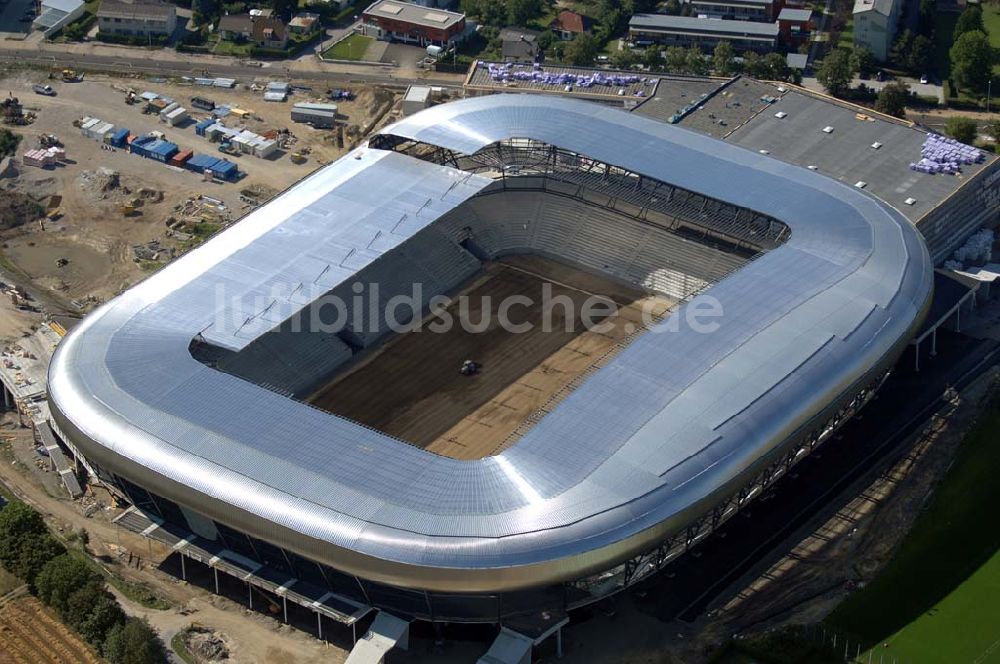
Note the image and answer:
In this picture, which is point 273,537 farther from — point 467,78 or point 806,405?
point 467,78

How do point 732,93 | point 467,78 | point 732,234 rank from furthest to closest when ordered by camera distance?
point 467,78 < point 732,93 < point 732,234

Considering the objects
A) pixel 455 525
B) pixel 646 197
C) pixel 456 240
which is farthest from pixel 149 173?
pixel 455 525

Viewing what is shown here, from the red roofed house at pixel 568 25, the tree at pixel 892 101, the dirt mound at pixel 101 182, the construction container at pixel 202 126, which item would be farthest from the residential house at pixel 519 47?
the dirt mound at pixel 101 182

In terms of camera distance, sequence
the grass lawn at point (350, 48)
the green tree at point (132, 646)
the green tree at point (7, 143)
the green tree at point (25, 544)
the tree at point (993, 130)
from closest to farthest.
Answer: the green tree at point (132, 646) < the green tree at point (25, 544) < the green tree at point (7, 143) < the tree at point (993, 130) < the grass lawn at point (350, 48)

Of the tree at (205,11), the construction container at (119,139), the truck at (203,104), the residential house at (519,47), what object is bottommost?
the construction container at (119,139)

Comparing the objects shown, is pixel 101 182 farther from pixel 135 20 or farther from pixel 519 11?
pixel 519 11

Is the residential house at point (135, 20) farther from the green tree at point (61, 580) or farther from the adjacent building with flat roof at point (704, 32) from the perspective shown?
the green tree at point (61, 580)

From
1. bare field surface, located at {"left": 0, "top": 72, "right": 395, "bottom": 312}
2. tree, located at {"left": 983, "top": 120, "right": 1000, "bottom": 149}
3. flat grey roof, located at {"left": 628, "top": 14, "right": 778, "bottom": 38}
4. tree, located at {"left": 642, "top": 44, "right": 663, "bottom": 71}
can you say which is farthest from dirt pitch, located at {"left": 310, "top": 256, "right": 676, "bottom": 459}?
flat grey roof, located at {"left": 628, "top": 14, "right": 778, "bottom": 38}
